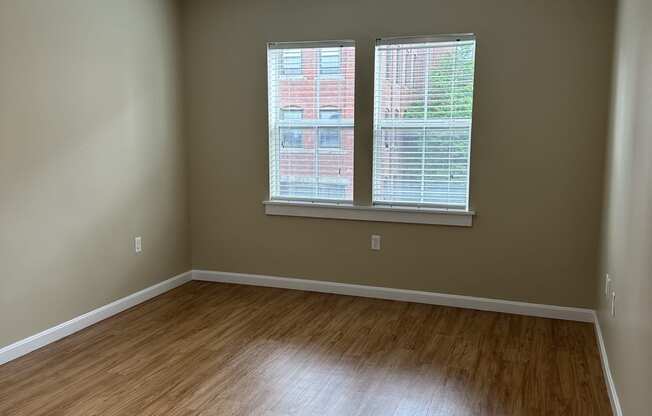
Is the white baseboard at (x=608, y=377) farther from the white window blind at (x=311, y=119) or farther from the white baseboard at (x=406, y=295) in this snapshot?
the white window blind at (x=311, y=119)

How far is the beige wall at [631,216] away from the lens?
2027 mm

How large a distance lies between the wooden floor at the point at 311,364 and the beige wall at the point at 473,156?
37 cm

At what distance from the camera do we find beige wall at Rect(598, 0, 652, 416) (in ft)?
6.65

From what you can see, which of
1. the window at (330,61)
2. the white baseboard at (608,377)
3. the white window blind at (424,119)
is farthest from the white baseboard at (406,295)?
the window at (330,61)

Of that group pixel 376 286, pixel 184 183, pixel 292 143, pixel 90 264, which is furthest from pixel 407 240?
pixel 90 264

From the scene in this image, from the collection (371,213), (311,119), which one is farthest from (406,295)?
(311,119)

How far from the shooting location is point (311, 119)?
447 centimetres

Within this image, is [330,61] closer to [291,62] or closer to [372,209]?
[291,62]

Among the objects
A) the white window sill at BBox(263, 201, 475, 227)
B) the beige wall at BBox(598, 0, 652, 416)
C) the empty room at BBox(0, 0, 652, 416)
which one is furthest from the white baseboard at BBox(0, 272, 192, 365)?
the beige wall at BBox(598, 0, 652, 416)

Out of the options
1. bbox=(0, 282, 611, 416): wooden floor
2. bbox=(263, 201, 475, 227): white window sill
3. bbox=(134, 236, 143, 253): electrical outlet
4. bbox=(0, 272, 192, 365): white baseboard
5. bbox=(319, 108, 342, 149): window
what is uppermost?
bbox=(319, 108, 342, 149): window

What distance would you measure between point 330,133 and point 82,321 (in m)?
2.24

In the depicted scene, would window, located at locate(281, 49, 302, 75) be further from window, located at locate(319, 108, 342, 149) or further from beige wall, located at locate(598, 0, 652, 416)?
beige wall, located at locate(598, 0, 652, 416)

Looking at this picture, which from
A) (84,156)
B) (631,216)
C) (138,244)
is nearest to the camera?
(631,216)

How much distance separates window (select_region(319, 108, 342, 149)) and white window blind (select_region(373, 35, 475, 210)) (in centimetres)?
30
